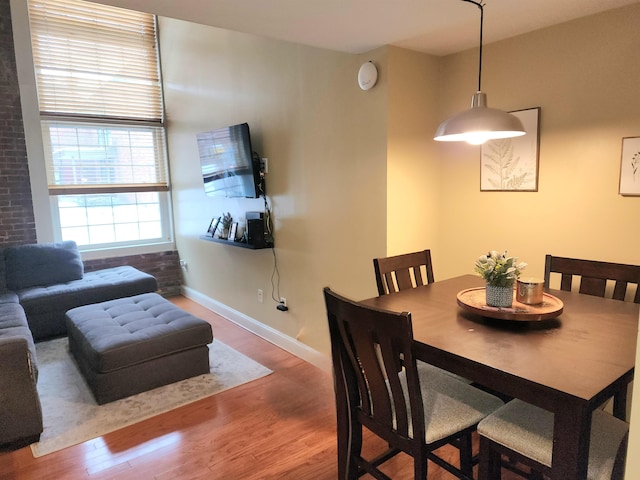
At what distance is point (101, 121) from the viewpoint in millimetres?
4945

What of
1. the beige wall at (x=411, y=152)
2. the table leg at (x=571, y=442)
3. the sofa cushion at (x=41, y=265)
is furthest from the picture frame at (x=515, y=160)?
the sofa cushion at (x=41, y=265)

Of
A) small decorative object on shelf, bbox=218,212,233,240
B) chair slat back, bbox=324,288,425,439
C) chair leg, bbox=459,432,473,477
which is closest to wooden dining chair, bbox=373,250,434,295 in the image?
chair slat back, bbox=324,288,425,439

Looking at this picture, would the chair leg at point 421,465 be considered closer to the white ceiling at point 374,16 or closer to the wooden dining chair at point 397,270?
the wooden dining chair at point 397,270

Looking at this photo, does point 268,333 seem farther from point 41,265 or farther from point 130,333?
point 41,265

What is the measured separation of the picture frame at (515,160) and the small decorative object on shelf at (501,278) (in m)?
0.84

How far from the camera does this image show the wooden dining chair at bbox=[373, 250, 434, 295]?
2266 millimetres

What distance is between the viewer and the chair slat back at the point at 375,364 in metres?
1.39

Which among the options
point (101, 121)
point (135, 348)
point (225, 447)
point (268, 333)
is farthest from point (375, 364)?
point (101, 121)

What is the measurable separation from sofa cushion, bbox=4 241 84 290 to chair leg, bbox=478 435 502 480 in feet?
13.6

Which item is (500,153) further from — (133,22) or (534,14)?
(133,22)

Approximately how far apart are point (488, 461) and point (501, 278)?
688 mm

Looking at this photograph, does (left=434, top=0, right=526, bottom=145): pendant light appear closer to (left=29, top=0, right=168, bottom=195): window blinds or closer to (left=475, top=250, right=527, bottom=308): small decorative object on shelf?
(left=475, top=250, right=527, bottom=308): small decorative object on shelf

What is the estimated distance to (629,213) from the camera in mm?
2084

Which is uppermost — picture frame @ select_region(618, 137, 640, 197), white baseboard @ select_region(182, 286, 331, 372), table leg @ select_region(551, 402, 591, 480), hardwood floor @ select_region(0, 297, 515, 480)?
picture frame @ select_region(618, 137, 640, 197)
